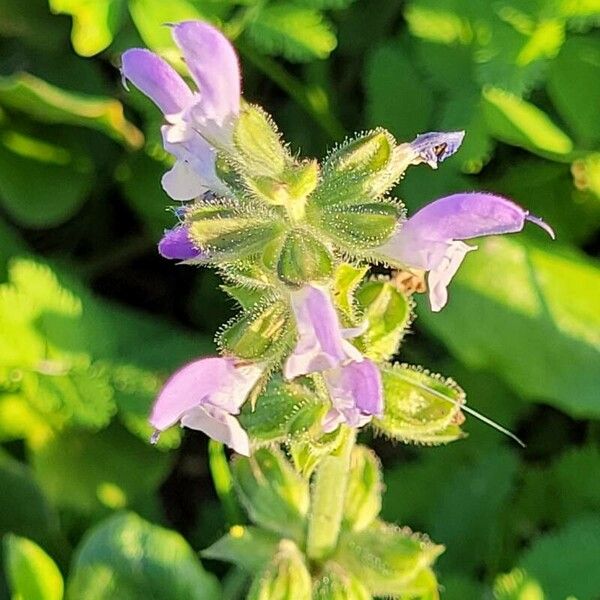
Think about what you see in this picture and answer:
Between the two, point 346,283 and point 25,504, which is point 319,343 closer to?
point 346,283

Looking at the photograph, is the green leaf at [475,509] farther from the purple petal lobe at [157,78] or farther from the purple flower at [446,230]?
the purple petal lobe at [157,78]

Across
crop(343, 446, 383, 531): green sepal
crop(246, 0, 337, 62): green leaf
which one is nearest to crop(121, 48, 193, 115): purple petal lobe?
crop(246, 0, 337, 62): green leaf

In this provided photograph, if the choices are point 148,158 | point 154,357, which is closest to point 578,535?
point 154,357

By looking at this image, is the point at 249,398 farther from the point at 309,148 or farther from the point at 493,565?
the point at 309,148

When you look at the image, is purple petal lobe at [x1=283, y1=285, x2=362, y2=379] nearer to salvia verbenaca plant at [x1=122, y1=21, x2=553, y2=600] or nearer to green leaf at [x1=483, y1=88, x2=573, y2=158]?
salvia verbenaca plant at [x1=122, y1=21, x2=553, y2=600]

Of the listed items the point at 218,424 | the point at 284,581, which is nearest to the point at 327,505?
the point at 284,581

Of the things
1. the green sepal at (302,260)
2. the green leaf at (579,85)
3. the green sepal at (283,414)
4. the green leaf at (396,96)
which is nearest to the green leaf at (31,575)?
the green sepal at (283,414)
